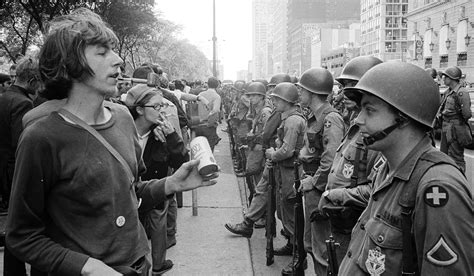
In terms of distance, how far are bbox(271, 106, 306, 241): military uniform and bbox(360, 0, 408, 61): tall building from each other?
10347cm

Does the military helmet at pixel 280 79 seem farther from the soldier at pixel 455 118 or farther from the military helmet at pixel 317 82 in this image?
the military helmet at pixel 317 82

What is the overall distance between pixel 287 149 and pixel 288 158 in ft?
0.50

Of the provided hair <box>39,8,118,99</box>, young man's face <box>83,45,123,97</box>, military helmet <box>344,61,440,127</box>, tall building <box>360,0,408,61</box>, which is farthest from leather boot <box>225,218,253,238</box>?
tall building <box>360,0,408,61</box>

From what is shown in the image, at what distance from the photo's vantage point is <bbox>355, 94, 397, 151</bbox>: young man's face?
2412 mm

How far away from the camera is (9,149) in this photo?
6.46 meters

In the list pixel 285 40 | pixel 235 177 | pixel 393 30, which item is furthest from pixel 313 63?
pixel 235 177

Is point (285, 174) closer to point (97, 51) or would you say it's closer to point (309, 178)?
point (309, 178)

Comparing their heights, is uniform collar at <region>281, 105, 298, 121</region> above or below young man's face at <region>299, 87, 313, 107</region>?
below

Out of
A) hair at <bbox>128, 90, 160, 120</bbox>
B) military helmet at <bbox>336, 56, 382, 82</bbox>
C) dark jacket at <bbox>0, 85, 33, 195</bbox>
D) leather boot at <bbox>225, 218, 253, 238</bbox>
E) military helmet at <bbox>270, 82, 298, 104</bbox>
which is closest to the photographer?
military helmet at <bbox>336, 56, 382, 82</bbox>

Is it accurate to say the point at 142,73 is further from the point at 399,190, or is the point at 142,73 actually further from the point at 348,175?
the point at 399,190

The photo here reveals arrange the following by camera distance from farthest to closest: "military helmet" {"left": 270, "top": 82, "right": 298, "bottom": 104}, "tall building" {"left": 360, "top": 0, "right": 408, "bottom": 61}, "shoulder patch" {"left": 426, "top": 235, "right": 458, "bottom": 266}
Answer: "tall building" {"left": 360, "top": 0, "right": 408, "bottom": 61} → "military helmet" {"left": 270, "top": 82, "right": 298, "bottom": 104} → "shoulder patch" {"left": 426, "top": 235, "right": 458, "bottom": 266}

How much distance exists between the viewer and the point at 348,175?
3.86 metres

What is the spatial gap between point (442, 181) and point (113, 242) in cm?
142

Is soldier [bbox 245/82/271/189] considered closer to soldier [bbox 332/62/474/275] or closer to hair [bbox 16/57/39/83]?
hair [bbox 16/57/39/83]
